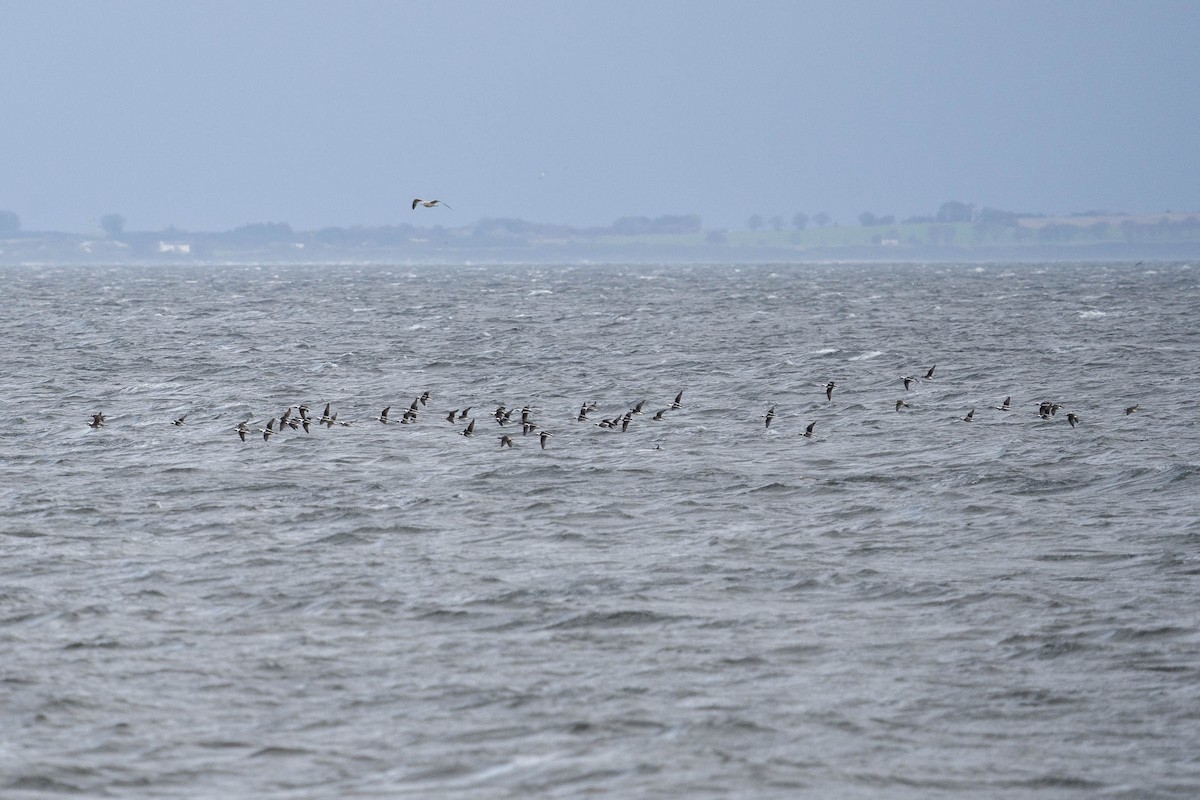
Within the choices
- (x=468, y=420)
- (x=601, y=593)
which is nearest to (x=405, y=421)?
(x=468, y=420)

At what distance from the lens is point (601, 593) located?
20.8 meters

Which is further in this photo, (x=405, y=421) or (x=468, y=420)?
(x=468, y=420)

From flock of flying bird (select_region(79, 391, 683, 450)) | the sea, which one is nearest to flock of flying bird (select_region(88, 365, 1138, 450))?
flock of flying bird (select_region(79, 391, 683, 450))

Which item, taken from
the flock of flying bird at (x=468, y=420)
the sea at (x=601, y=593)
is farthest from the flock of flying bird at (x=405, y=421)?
the sea at (x=601, y=593)

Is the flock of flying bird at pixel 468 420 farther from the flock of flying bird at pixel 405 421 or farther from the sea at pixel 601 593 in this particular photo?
the sea at pixel 601 593

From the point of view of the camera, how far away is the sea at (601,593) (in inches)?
587

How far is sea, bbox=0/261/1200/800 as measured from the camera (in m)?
14.9

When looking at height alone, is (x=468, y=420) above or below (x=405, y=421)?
below

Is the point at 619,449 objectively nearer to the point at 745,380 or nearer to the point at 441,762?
the point at 745,380

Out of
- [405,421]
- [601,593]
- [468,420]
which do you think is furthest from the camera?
[468,420]

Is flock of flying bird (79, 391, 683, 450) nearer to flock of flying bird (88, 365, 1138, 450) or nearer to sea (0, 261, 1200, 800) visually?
flock of flying bird (88, 365, 1138, 450)

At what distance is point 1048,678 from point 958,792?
3634 millimetres

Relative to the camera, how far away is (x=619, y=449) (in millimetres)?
34094

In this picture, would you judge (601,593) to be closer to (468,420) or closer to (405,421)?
(405,421)
